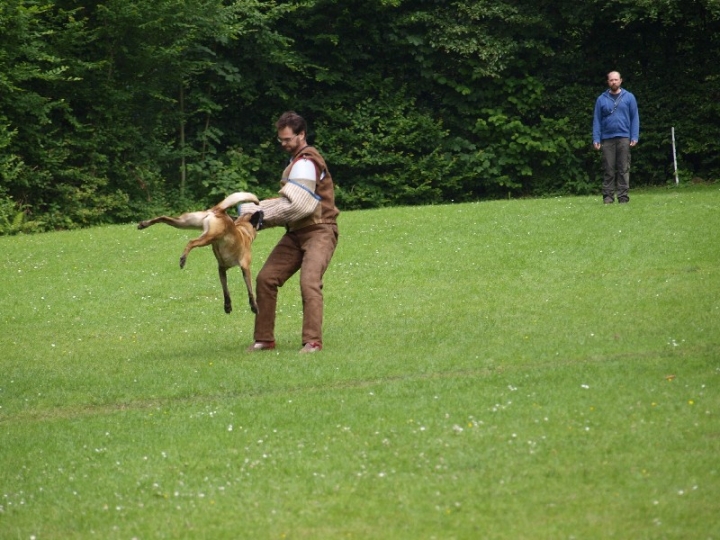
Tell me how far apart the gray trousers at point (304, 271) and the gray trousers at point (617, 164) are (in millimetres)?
11185

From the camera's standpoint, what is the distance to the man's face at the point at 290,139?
1060 centimetres

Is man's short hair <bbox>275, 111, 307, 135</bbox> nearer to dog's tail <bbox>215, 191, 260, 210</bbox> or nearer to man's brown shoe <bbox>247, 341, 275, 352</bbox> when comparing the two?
dog's tail <bbox>215, 191, 260, 210</bbox>

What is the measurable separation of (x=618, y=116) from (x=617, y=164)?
39.2 inches

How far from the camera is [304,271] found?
10906mm

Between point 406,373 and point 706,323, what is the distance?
3.38 m

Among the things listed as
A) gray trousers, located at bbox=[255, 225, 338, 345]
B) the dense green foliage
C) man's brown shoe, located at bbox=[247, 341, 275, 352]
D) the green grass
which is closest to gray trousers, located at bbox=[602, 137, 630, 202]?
the green grass

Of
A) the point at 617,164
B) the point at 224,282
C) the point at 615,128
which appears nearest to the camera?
the point at 224,282

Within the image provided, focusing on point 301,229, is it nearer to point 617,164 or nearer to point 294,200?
point 294,200

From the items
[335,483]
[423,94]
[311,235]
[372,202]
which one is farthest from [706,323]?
[423,94]

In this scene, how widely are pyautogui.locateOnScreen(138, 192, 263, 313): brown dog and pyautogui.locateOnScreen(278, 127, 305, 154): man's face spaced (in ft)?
2.18

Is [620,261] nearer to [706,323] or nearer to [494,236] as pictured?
[494,236]

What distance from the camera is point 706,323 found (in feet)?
36.6

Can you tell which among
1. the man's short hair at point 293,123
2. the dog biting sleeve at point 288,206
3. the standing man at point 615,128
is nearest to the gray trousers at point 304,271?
the dog biting sleeve at point 288,206

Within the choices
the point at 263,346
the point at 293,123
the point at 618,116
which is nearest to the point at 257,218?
the point at 293,123
